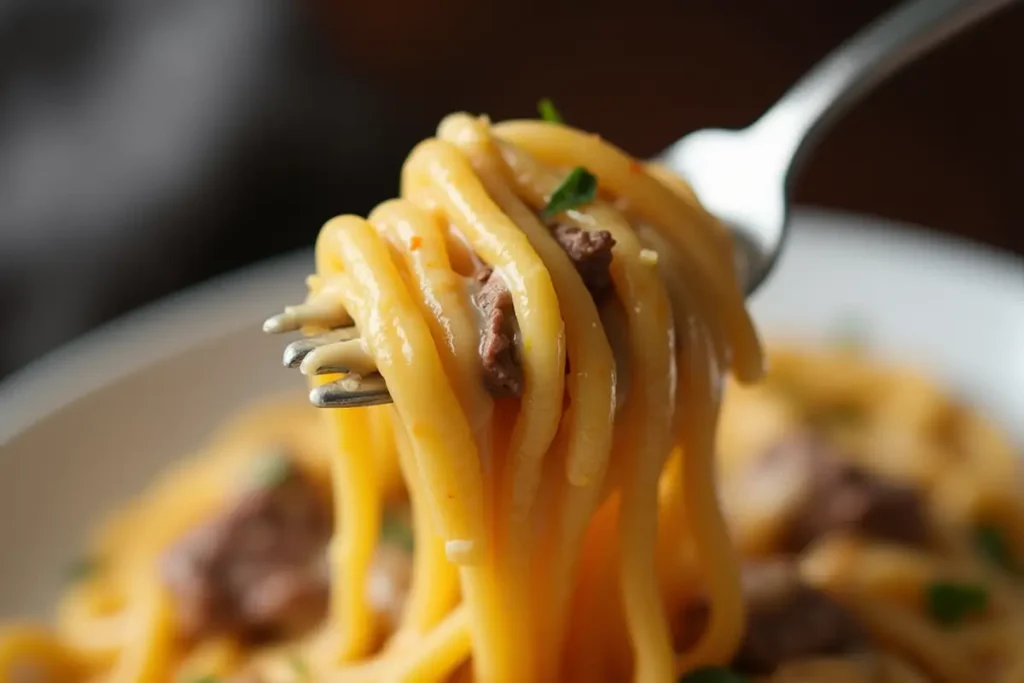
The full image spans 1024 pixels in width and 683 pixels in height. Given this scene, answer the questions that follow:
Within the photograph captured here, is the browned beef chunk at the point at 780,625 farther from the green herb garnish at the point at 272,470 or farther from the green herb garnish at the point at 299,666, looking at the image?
the green herb garnish at the point at 272,470

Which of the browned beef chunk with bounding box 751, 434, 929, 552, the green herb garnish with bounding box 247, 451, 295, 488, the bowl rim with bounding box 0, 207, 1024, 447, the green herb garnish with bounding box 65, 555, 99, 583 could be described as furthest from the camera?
the bowl rim with bounding box 0, 207, 1024, 447

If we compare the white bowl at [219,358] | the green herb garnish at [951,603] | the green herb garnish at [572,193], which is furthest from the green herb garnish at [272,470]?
the green herb garnish at [951,603]

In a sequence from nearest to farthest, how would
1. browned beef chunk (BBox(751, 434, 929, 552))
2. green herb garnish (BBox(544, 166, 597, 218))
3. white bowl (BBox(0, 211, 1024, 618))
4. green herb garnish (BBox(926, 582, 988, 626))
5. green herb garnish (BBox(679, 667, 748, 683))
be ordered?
green herb garnish (BBox(544, 166, 597, 218))
green herb garnish (BBox(679, 667, 748, 683))
green herb garnish (BBox(926, 582, 988, 626))
browned beef chunk (BBox(751, 434, 929, 552))
white bowl (BBox(0, 211, 1024, 618))

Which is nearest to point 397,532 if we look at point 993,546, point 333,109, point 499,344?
point 499,344

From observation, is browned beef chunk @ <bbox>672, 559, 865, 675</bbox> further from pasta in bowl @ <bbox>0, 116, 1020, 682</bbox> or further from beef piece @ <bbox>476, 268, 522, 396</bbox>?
beef piece @ <bbox>476, 268, 522, 396</bbox>

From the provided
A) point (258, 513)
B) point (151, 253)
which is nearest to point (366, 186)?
point (151, 253)

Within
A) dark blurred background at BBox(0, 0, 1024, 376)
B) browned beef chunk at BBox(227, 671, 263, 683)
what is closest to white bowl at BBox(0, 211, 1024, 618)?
browned beef chunk at BBox(227, 671, 263, 683)
